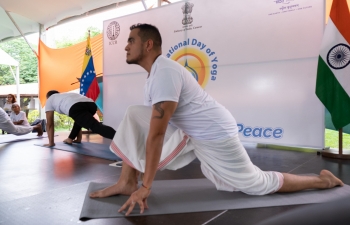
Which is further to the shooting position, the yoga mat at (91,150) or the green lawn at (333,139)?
the green lawn at (333,139)

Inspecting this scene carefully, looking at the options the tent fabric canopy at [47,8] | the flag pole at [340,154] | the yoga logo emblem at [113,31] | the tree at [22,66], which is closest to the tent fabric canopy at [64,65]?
the tent fabric canopy at [47,8]

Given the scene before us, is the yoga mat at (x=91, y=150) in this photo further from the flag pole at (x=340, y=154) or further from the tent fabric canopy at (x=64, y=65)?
the tent fabric canopy at (x=64, y=65)

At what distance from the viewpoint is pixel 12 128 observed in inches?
179

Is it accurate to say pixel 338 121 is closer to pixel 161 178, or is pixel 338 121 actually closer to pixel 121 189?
pixel 161 178

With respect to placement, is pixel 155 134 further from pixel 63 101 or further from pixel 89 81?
pixel 89 81

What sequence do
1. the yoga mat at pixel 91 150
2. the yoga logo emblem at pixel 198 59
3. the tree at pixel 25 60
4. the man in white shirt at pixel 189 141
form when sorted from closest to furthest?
the man in white shirt at pixel 189 141 < the yoga mat at pixel 91 150 < the yoga logo emblem at pixel 198 59 < the tree at pixel 25 60

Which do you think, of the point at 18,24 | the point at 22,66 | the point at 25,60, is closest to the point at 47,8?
the point at 18,24

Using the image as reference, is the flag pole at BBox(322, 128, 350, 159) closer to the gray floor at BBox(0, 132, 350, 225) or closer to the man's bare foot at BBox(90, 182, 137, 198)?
the gray floor at BBox(0, 132, 350, 225)

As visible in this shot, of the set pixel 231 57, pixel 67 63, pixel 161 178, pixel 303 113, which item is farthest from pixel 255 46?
pixel 67 63

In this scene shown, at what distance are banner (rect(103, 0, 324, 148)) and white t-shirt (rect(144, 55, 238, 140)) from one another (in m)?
1.94

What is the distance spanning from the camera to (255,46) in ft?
11.6

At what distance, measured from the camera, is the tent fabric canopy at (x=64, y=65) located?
6.23 m

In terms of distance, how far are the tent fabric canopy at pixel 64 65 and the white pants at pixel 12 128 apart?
5.55ft

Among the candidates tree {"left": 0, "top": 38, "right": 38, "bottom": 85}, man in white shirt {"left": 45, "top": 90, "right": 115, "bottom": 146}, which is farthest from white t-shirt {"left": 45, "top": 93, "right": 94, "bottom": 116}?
tree {"left": 0, "top": 38, "right": 38, "bottom": 85}
